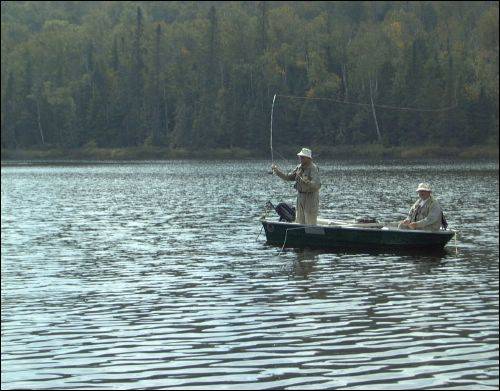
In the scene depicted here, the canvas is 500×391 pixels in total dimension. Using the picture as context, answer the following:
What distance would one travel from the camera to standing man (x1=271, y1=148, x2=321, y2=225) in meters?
27.1

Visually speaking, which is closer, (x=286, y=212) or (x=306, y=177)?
(x=306, y=177)

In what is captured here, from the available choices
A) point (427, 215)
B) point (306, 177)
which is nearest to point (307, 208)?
point (306, 177)

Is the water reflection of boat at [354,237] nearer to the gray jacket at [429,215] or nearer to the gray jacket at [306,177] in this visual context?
the gray jacket at [429,215]

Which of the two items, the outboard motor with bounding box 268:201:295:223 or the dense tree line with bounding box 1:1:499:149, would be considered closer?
the outboard motor with bounding box 268:201:295:223

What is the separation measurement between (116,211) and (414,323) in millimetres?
31077

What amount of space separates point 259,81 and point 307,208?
104 m

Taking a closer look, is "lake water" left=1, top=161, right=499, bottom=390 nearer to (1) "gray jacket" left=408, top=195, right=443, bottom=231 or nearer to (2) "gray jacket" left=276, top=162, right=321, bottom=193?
(1) "gray jacket" left=408, top=195, right=443, bottom=231

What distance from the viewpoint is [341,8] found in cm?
19362

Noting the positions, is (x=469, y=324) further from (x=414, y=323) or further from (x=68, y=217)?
(x=68, y=217)

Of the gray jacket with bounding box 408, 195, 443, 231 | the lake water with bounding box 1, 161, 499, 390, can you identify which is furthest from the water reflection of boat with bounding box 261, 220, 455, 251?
the lake water with bounding box 1, 161, 499, 390

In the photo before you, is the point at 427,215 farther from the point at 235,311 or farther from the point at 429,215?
the point at 235,311

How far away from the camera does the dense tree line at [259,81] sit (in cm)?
11762

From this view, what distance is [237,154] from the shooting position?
129 metres

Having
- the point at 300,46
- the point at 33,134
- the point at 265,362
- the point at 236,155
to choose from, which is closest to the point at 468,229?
the point at 265,362
